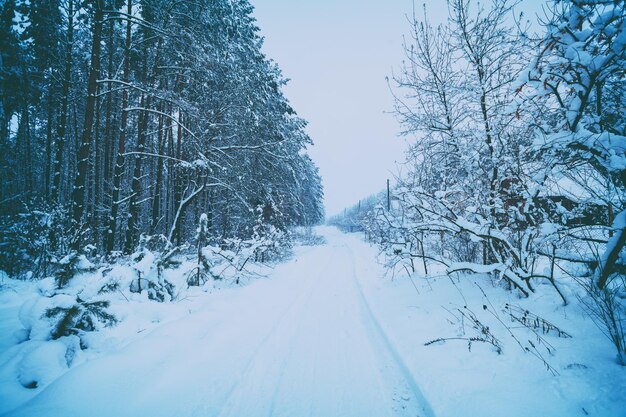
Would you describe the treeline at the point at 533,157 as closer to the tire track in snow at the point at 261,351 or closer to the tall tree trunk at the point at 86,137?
the tire track in snow at the point at 261,351

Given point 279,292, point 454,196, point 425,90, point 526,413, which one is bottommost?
point 279,292

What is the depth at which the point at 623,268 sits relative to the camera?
259 centimetres

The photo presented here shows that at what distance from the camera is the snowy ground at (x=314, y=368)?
6.86ft

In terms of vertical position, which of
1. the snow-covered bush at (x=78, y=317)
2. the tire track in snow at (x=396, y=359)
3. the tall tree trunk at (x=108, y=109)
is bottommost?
the tire track in snow at (x=396, y=359)

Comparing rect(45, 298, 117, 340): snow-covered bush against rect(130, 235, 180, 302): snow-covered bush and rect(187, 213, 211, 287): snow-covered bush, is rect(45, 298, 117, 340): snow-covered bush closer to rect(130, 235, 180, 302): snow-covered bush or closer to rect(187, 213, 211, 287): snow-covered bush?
rect(130, 235, 180, 302): snow-covered bush

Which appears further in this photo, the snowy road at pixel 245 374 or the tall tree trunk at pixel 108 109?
the tall tree trunk at pixel 108 109

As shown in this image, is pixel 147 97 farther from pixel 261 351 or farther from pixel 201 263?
pixel 261 351

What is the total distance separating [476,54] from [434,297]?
5372mm

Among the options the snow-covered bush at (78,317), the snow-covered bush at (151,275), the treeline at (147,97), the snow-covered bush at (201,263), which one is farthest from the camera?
the treeline at (147,97)

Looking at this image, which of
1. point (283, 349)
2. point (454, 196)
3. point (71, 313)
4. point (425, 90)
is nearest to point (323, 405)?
point (283, 349)

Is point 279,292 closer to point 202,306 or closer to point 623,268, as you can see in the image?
point 202,306

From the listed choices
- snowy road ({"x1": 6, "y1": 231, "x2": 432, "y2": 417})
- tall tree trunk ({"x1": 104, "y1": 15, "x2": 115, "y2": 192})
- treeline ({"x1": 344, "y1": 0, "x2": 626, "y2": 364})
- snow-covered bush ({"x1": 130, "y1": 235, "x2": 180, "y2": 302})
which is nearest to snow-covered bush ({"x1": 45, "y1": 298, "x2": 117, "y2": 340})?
snowy road ({"x1": 6, "y1": 231, "x2": 432, "y2": 417})

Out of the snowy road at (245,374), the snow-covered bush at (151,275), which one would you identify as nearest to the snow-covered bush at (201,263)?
the snow-covered bush at (151,275)

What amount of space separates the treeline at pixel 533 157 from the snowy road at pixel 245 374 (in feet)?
6.46
